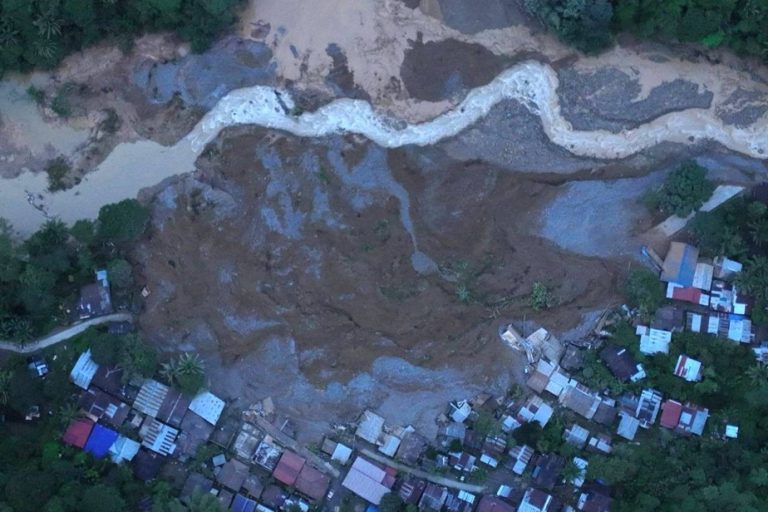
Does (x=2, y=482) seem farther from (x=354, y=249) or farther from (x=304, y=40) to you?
(x=304, y=40)

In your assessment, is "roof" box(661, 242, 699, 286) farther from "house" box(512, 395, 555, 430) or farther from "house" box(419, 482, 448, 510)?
"house" box(419, 482, 448, 510)

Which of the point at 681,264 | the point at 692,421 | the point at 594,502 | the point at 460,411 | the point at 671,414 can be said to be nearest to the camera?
the point at 594,502

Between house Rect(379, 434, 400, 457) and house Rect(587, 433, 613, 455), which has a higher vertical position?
house Rect(587, 433, 613, 455)

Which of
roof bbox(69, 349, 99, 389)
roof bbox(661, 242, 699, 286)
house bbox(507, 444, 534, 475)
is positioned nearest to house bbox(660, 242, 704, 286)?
roof bbox(661, 242, 699, 286)

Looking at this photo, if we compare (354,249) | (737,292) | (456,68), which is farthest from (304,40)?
(737,292)

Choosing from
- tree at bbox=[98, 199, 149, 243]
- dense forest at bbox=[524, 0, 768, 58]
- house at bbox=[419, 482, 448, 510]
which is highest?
dense forest at bbox=[524, 0, 768, 58]

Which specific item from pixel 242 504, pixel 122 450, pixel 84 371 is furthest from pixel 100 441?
pixel 242 504

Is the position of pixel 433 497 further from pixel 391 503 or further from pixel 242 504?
pixel 242 504
